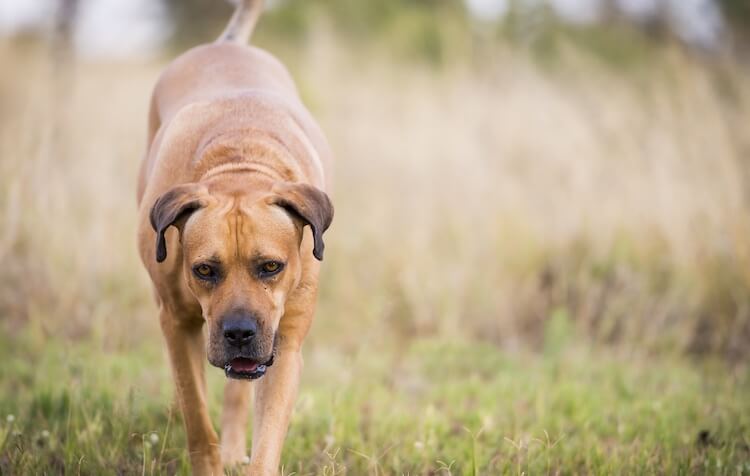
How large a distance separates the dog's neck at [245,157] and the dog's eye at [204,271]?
0.48 metres

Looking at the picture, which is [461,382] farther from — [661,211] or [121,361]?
[661,211]

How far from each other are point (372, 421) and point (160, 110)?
2.04 metres

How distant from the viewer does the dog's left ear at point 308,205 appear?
10.6 ft

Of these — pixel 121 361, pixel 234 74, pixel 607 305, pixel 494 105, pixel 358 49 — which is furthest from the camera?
pixel 358 49

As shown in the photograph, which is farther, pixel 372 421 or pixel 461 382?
pixel 461 382

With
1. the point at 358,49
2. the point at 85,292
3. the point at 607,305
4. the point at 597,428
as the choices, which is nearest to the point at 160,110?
the point at 85,292

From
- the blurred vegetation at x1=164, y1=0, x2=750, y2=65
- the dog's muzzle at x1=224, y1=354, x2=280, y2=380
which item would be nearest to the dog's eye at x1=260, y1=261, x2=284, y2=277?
the dog's muzzle at x1=224, y1=354, x2=280, y2=380

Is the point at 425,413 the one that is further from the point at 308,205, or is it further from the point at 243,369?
the point at 308,205

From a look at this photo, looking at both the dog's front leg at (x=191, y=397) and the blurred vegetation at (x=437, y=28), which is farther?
the blurred vegetation at (x=437, y=28)

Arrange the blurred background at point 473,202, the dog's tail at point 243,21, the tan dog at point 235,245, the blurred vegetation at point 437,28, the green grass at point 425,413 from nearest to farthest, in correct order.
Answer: the tan dog at point 235,245
the green grass at point 425,413
the dog's tail at point 243,21
the blurred background at point 473,202
the blurred vegetation at point 437,28

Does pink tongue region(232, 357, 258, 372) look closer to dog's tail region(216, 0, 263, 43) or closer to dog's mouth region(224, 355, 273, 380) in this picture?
dog's mouth region(224, 355, 273, 380)

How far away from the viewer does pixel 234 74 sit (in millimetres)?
4379

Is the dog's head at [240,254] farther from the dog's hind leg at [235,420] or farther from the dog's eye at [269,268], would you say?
the dog's hind leg at [235,420]

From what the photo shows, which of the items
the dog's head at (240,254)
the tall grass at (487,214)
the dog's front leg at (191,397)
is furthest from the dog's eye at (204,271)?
the tall grass at (487,214)
